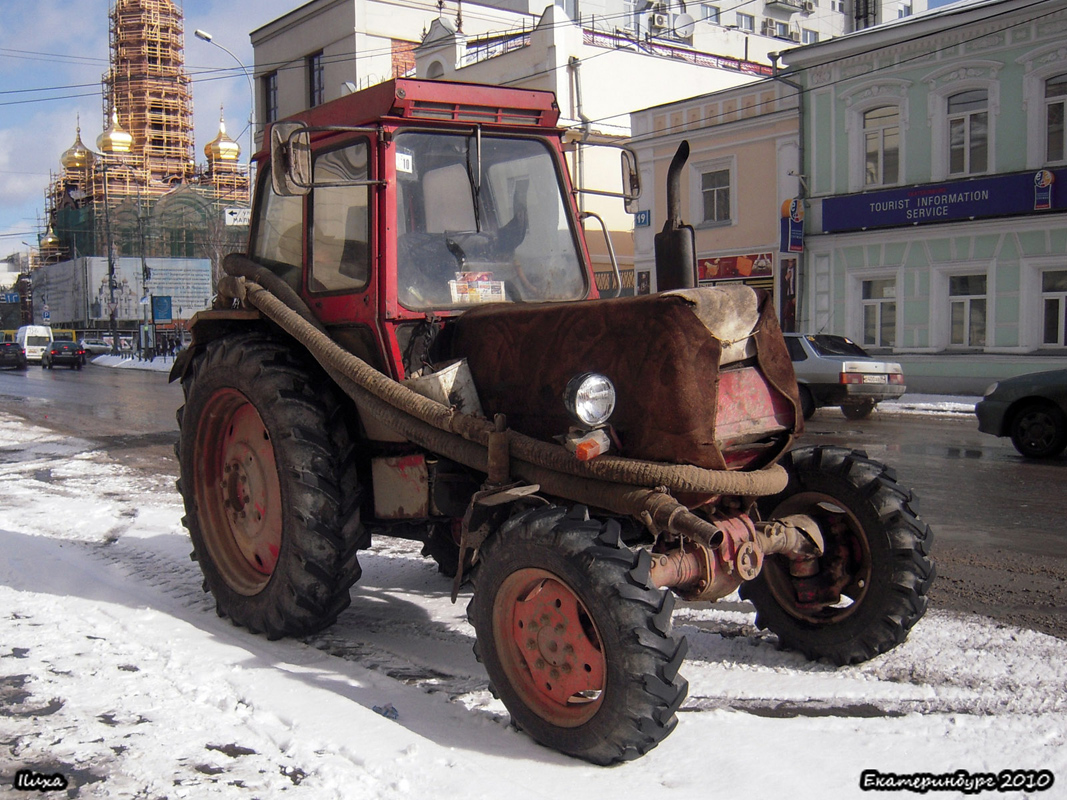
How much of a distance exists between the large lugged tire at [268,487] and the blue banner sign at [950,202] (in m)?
19.5

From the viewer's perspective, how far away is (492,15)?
4553cm

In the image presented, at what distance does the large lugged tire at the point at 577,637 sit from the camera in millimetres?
3279

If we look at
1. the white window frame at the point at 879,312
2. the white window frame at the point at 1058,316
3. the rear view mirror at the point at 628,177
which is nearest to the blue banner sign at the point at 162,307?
the white window frame at the point at 879,312

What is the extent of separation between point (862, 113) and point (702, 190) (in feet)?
16.2

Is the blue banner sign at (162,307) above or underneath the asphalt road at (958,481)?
above

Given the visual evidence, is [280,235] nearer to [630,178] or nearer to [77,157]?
[630,178]

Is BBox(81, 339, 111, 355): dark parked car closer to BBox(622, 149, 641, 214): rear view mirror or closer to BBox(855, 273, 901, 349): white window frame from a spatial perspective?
BBox(855, 273, 901, 349): white window frame

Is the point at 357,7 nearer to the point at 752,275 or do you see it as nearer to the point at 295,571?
the point at 752,275

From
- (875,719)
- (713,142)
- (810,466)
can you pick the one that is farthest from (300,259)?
(713,142)

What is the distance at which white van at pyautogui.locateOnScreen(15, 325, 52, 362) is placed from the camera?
4412cm

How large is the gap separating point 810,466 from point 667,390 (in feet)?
3.93

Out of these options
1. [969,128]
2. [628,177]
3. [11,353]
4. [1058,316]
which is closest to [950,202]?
[969,128]

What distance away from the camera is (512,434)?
3996 mm

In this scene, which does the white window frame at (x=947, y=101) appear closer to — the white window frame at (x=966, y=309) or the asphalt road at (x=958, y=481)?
the white window frame at (x=966, y=309)
